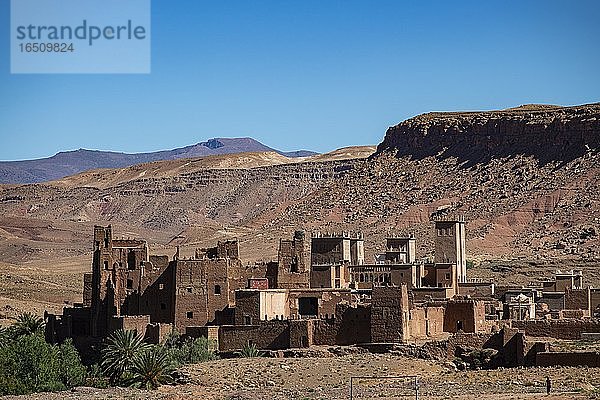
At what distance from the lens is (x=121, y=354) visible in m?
46.5

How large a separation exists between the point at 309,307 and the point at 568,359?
13360 millimetres

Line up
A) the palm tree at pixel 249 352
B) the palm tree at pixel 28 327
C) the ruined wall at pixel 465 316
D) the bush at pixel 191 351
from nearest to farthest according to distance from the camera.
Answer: the bush at pixel 191 351, the palm tree at pixel 249 352, the ruined wall at pixel 465 316, the palm tree at pixel 28 327

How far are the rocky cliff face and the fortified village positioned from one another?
205 ft

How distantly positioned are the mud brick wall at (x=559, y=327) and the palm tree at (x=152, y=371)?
11.5 metres

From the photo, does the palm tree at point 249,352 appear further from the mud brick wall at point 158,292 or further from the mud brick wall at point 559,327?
the mud brick wall at point 559,327

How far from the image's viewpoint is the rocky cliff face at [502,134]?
12338cm

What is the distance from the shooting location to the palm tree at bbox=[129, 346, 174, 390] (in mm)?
41844

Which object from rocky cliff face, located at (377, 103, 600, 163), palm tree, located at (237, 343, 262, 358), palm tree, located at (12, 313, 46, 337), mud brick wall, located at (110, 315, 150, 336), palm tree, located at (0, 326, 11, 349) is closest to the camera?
palm tree, located at (237, 343, 262, 358)

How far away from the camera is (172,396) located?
123ft

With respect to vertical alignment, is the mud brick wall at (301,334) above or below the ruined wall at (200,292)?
below

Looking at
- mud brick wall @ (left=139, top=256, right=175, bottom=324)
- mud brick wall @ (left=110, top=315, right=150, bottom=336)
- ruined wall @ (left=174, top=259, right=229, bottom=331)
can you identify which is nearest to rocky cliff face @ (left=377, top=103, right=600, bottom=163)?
mud brick wall @ (left=139, top=256, right=175, bottom=324)

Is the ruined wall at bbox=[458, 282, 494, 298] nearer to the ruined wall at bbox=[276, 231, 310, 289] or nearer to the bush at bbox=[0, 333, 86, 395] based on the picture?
the ruined wall at bbox=[276, 231, 310, 289]

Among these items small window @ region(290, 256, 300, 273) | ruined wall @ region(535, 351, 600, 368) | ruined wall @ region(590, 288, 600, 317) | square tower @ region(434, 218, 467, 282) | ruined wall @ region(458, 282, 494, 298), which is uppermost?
square tower @ region(434, 218, 467, 282)

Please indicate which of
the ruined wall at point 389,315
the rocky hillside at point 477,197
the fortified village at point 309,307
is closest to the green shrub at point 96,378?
the fortified village at point 309,307
